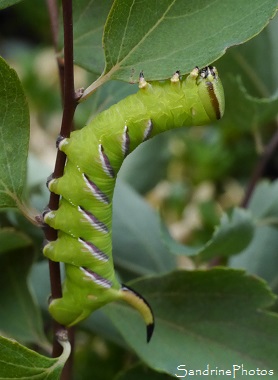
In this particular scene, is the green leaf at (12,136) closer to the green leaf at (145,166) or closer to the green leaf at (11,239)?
the green leaf at (11,239)

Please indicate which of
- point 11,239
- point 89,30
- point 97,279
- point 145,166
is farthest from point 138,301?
point 145,166

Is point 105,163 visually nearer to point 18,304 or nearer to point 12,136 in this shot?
point 12,136

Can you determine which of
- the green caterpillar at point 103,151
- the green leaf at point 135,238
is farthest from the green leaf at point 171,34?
the green leaf at point 135,238

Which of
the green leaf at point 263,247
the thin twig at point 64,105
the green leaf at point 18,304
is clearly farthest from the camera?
the green leaf at point 263,247

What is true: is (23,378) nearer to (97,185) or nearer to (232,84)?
(97,185)

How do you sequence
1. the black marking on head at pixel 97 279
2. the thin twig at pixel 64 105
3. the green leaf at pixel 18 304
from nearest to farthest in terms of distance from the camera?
the thin twig at pixel 64 105, the black marking on head at pixel 97 279, the green leaf at pixel 18 304
